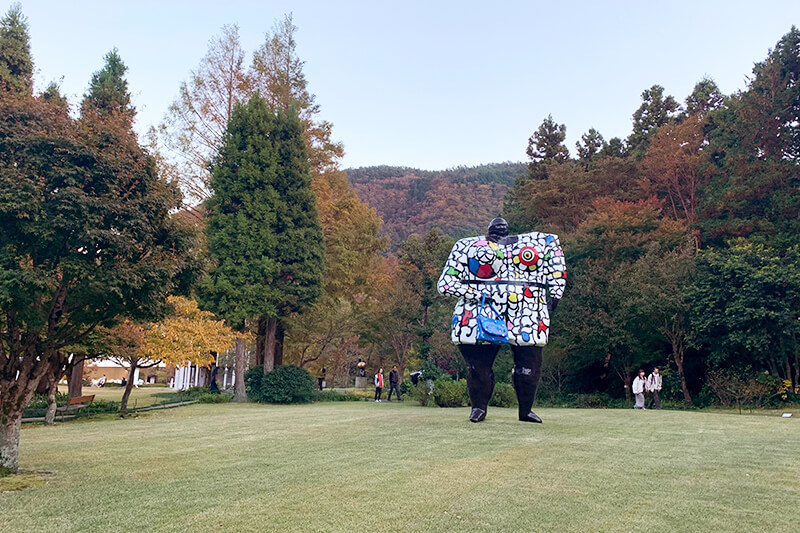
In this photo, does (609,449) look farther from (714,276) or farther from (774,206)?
(774,206)

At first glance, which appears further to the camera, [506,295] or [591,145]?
[591,145]

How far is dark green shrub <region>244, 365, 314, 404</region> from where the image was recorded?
20641 mm

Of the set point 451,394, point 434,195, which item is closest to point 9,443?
point 451,394

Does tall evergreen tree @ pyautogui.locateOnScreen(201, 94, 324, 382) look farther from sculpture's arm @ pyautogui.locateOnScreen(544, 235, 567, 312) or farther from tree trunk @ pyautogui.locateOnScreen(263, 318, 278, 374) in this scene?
sculpture's arm @ pyautogui.locateOnScreen(544, 235, 567, 312)

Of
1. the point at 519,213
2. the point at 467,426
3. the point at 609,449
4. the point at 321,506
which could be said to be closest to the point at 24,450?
the point at 321,506

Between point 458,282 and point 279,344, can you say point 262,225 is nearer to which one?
point 279,344

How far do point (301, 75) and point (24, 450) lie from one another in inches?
825

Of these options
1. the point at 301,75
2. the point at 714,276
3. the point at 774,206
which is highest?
the point at 301,75

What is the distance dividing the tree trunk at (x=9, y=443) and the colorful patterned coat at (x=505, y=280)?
19.6ft

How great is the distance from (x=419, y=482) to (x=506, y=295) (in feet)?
15.6

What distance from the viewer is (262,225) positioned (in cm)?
2191

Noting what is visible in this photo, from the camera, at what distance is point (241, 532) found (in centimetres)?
376

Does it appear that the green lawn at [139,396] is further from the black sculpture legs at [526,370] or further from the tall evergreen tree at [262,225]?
the black sculpture legs at [526,370]

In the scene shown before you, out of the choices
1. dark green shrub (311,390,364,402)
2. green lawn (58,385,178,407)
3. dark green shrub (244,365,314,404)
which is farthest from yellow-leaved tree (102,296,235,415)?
dark green shrub (311,390,364,402)
